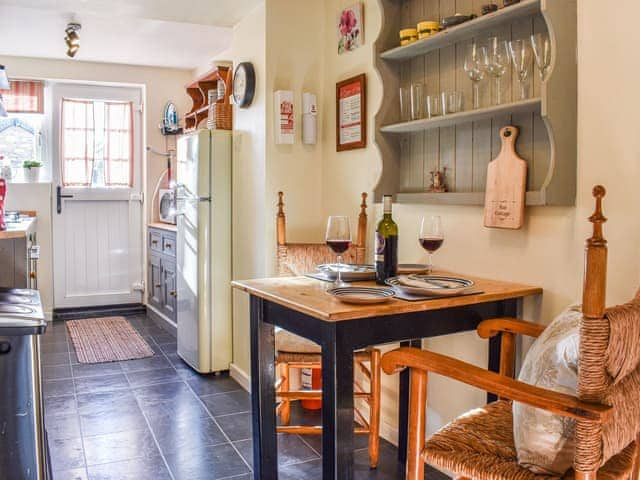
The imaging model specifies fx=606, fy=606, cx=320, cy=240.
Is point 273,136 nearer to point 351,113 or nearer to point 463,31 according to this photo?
point 351,113

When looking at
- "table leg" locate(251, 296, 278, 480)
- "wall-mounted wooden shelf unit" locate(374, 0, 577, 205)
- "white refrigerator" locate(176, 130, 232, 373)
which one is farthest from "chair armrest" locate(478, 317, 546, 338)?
"white refrigerator" locate(176, 130, 232, 373)

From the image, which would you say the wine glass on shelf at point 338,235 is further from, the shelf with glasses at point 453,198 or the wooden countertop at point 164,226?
the wooden countertop at point 164,226

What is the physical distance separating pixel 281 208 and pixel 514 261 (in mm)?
1248

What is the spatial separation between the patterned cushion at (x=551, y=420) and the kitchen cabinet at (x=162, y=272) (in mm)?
3393

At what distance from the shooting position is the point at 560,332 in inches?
59.2

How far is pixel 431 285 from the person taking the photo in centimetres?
197

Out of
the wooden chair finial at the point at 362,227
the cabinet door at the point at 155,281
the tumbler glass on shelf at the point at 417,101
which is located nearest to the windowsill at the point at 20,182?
the cabinet door at the point at 155,281

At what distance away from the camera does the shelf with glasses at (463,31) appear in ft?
6.26

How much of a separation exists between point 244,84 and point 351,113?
0.69 m

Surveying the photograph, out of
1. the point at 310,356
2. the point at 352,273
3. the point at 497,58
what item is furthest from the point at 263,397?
the point at 497,58

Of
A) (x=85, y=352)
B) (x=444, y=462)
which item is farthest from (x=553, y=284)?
(x=85, y=352)

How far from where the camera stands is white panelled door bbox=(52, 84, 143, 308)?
17.7 ft

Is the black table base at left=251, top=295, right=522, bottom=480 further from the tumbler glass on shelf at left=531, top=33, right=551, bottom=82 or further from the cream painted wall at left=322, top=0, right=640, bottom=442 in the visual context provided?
the tumbler glass on shelf at left=531, top=33, right=551, bottom=82

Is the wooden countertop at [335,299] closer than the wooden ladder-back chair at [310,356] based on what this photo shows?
Yes
